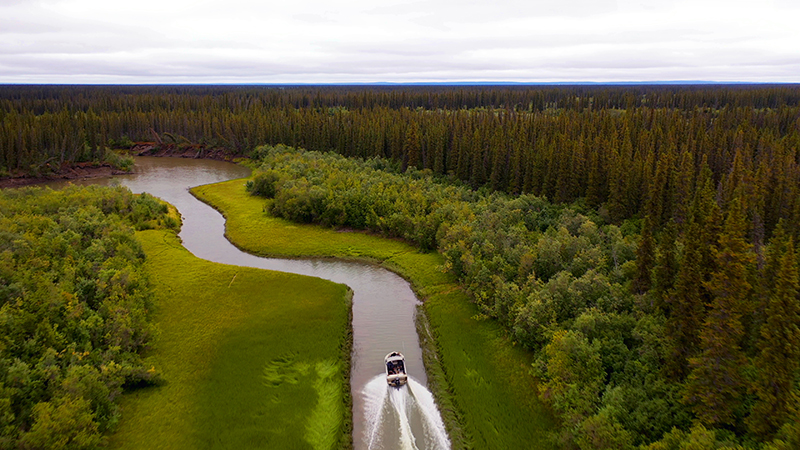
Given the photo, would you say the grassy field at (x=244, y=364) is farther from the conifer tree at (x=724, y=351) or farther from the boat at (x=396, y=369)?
the conifer tree at (x=724, y=351)

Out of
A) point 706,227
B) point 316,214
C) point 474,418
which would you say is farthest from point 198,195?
point 706,227

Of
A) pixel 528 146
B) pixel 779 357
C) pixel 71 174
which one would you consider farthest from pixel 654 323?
pixel 71 174

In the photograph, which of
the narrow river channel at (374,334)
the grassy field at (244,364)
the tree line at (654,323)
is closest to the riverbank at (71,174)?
the narrow river channel at (374,334)

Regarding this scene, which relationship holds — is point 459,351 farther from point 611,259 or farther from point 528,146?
point 528,146

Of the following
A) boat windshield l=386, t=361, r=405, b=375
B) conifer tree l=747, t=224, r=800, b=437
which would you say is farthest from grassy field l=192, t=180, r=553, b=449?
conifer tree l=747, t=224, r=800, b=437

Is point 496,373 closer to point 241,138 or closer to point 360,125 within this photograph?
point 360,125

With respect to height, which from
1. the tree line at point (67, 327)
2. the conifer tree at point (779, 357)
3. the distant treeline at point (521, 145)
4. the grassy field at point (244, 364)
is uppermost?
the distant treeline at point (521, 145)
